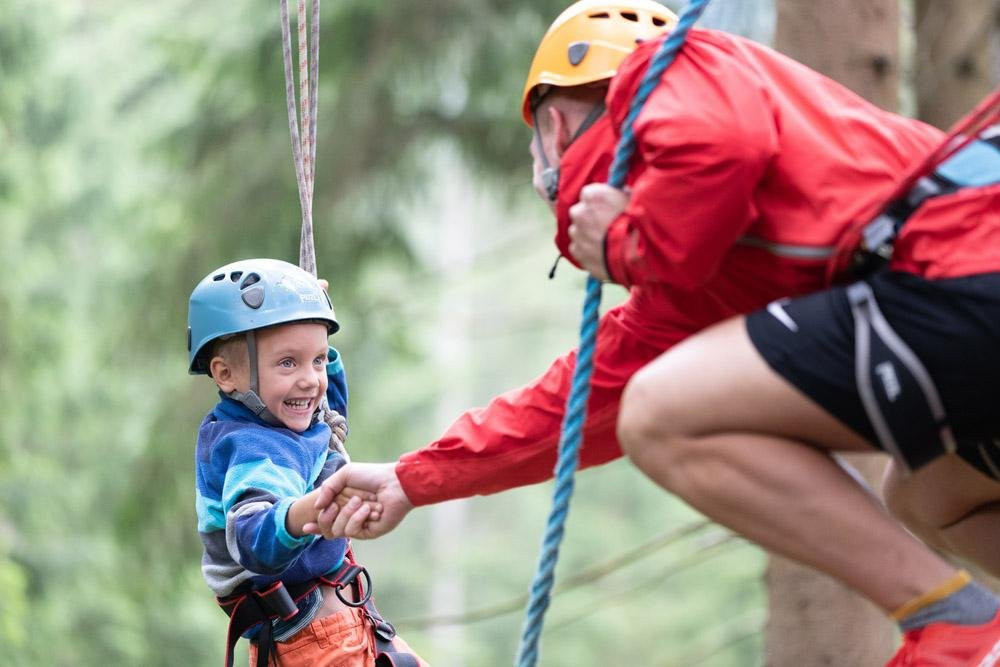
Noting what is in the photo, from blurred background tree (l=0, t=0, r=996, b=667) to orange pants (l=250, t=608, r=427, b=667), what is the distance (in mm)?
3340

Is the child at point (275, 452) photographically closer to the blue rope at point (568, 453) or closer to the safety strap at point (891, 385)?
the blue rope at point (568, 453)

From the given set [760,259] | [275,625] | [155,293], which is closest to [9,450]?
[155,293]

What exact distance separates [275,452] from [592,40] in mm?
1221

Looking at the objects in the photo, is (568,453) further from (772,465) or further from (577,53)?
(577,53)

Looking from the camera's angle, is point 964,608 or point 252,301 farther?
point 252,301

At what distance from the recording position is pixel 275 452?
327cm

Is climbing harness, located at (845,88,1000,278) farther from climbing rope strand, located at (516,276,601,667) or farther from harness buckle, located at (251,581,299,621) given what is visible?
harness buckle, located at (251,581,299,621)

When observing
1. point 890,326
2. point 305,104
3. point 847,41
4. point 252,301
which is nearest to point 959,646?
point 890,326

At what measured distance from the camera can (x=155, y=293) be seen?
8.88m

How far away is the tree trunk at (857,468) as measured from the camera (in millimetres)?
5523

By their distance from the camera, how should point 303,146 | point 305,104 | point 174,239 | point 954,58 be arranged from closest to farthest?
point 305,104
point 303,146
point 954,58
point 174,239

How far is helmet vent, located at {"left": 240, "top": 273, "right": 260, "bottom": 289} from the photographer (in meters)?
3.36

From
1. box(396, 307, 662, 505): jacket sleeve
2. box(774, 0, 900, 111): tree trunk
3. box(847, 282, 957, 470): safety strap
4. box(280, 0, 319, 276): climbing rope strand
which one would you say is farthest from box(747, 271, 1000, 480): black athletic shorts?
box(774, 0, 900, 111): tree trunk

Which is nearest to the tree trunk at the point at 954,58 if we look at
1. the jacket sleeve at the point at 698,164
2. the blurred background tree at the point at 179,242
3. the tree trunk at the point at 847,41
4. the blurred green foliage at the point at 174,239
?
the blurred background tree at the point at 179,242
